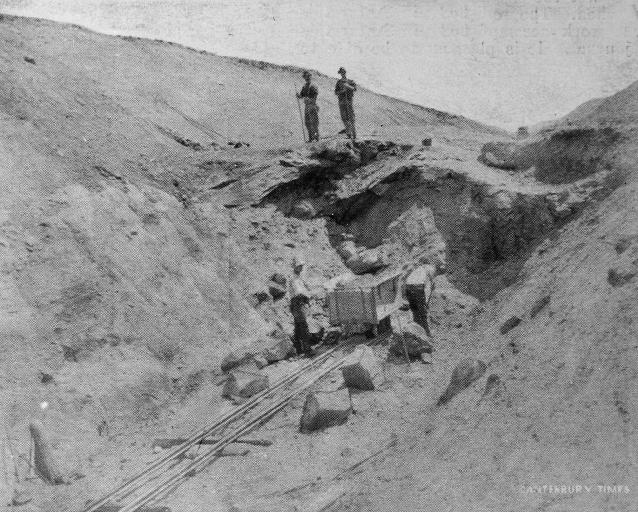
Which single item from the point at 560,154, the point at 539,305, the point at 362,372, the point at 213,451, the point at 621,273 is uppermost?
the point at 560,154

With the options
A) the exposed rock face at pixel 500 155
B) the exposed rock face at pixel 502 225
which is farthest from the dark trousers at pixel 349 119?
the exposed rock face at pixel 502 225

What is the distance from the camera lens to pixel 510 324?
924 cm

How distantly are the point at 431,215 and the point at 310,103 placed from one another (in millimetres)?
4032

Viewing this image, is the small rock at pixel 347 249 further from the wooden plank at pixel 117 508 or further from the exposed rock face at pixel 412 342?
the wooden plank at pixel 117 508

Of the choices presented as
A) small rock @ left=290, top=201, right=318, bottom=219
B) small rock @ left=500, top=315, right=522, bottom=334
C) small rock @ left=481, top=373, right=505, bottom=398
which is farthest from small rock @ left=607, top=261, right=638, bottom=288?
small rock @ left=290, top=201, right=318, bottom=219

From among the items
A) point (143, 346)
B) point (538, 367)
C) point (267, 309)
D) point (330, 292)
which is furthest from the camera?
point (267, 309)

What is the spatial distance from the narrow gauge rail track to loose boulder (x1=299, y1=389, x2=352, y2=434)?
636mm

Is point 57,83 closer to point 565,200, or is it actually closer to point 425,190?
point 425,190

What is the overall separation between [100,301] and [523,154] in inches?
316

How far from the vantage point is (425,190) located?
12914mm

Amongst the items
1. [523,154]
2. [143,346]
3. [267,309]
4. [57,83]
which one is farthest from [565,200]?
[57,83]

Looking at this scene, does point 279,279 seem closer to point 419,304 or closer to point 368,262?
point 368,262

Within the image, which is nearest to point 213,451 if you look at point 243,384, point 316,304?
point 243,384

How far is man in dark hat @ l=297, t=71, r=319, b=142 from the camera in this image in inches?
573
